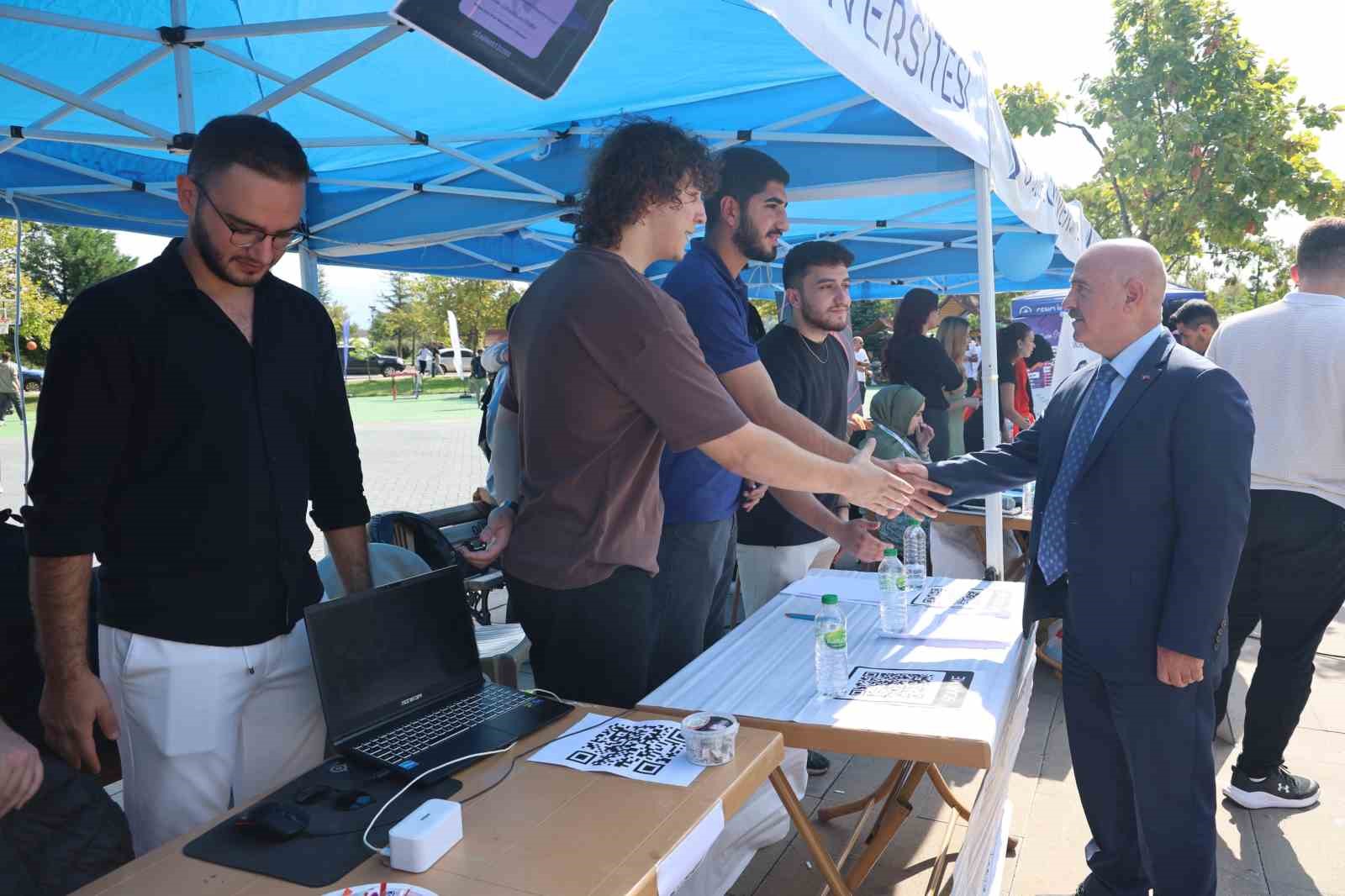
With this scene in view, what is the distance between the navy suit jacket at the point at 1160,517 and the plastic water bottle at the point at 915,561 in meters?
0.62

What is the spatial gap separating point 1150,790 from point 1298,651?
134 cm

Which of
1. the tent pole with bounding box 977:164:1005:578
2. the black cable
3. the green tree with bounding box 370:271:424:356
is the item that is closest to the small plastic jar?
the black cable

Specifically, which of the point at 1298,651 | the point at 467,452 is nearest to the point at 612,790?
the point at 1298,651

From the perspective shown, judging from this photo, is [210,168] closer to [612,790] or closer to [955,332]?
[612,790]

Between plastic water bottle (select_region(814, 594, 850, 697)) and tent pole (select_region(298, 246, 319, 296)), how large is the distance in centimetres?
545

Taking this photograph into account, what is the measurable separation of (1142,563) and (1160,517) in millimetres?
122

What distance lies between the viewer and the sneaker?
3096 mm

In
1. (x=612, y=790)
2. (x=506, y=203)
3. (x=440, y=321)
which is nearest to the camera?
(x=612, y=790)

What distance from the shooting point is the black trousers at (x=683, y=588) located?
2326 mm

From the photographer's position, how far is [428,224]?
5.91 m

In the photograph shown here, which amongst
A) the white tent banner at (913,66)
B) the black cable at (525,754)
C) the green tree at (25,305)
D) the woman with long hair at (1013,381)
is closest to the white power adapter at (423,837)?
the black cable at (525,754)

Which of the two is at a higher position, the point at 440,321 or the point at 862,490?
the point at 440,321

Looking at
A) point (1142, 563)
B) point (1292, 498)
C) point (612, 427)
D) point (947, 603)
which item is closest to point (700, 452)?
point (612, 427)

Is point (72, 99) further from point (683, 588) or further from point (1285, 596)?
point (1285, 596)
